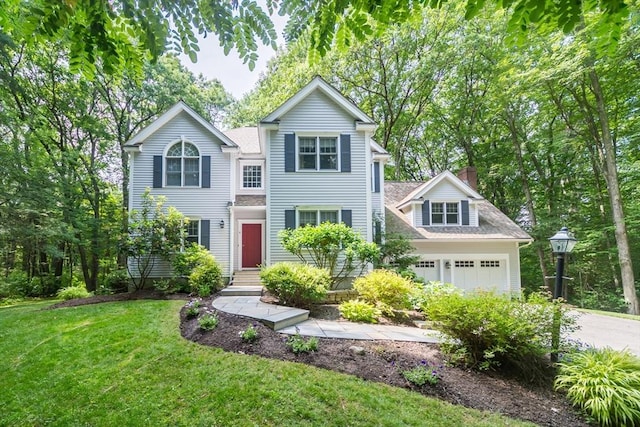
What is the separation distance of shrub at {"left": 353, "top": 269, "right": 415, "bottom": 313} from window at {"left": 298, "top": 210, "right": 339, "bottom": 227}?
3730 mm

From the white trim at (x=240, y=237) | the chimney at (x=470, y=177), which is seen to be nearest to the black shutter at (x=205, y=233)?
the white trim at (x=240, y=237)

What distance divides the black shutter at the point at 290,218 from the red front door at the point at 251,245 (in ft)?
6.39

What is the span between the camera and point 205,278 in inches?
389

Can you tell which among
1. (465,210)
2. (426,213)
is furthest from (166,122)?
(465,210)

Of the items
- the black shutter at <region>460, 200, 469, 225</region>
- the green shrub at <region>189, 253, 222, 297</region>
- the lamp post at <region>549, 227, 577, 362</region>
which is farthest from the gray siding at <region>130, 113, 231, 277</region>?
the black shutter at <region>460, 200, 469, 225</region>

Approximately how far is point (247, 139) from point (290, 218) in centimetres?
584

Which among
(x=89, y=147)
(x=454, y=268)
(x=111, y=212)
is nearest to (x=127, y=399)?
(x=111, y=212)

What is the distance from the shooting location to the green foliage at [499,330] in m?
4.53

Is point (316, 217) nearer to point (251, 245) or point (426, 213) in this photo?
point (251, 245)

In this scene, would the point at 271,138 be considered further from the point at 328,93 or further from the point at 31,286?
the point at 31,286

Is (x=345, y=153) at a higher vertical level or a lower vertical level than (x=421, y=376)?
higher

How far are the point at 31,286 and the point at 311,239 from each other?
1635 cm

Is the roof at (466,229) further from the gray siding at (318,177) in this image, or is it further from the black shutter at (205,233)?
the black shutter at (205,233)

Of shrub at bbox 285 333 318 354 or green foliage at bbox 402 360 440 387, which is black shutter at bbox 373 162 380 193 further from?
green foliage at bbox 402 360 440 387
